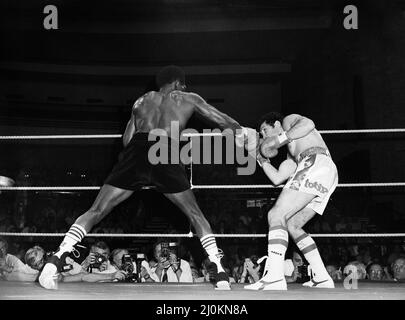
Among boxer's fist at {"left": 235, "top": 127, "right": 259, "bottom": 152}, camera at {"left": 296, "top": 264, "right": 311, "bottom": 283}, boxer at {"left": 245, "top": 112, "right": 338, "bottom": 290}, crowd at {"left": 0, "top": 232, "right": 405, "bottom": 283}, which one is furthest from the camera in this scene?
camera at {"left": 296, "top": 264, "right": 311, "bottom": 283}

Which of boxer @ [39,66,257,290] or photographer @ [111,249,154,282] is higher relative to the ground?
boxer @ [39,66,257,290]

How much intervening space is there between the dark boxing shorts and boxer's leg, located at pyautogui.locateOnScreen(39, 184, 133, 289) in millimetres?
56

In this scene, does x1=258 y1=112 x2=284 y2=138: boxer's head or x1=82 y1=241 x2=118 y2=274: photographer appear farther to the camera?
x1=82 y1=241 x2=118 y2=274: photographer

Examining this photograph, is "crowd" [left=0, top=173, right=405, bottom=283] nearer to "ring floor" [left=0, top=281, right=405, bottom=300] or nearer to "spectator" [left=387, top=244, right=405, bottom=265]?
"spectator" [left=387, top=244, right=405, bottom=265]

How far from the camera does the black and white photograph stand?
2.72 meters

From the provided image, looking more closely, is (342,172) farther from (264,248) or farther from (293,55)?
(293,55)

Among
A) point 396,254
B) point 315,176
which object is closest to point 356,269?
point 396,254

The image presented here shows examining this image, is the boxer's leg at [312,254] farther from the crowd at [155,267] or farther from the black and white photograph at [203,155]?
the crowd at [155,267]

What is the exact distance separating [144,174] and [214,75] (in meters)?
6.12

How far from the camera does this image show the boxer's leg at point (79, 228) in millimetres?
2537

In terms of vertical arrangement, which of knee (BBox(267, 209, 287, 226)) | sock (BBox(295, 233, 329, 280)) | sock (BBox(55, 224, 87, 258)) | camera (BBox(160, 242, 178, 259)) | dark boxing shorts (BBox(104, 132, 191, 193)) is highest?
dark boxing shorts (BBox(104, 132, 191, 193))

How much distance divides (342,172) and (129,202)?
304 centimetres

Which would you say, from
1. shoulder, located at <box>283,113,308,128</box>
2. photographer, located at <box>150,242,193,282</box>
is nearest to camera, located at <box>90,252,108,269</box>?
photographer, located at <box>150,242,193,282</box>
